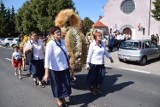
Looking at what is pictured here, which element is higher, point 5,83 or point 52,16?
point 52,16

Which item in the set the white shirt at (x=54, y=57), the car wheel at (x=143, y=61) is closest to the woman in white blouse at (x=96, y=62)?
the white shirt at (x=54, y=57)

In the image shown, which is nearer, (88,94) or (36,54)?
(88,94)

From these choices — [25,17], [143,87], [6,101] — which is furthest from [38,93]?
[25,17]

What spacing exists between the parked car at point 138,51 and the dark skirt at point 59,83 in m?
9.57

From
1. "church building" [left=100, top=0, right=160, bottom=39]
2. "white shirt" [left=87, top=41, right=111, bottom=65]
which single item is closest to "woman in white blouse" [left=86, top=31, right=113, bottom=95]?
"white shirt" [left=87, top=41, right=111, bottom=65]

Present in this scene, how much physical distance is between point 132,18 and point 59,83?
32542mm

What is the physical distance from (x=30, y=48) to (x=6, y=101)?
6.48 ft

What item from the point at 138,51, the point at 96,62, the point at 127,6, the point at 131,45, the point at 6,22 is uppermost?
the point at 127,6

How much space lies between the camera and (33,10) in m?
37.4

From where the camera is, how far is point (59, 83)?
631 centimetres

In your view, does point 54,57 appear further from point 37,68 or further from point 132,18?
point 132,18

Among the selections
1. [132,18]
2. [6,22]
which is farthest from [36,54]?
[6,22]

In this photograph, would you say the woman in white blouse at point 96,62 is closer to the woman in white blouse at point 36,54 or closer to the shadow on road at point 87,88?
the shadow on road at point 87,88

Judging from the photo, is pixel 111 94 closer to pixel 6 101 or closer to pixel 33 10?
pixel 6 101
